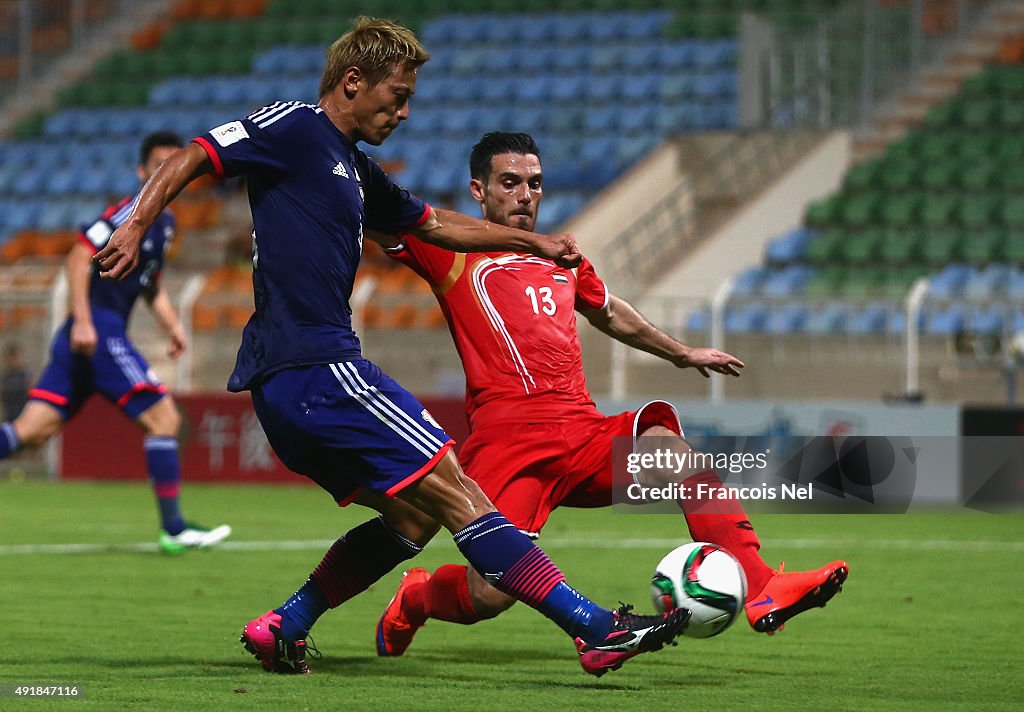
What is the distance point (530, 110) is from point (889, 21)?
535 centimetres

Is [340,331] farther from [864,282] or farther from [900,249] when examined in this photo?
[900,249]

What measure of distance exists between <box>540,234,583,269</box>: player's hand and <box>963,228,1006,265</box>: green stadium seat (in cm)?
1491

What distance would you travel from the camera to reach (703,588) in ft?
17.0

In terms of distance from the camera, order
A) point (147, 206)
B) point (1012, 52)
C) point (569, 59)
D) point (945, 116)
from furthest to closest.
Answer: point (569, 59)
point (1012, 52)
point (945, 116)
point (147, 206)

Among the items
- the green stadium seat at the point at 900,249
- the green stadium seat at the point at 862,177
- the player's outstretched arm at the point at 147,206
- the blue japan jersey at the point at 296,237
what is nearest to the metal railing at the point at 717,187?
the green stadium seat at the point at 862,177

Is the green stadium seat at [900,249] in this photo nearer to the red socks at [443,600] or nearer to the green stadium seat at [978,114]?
the green stadium seat at [978,114]

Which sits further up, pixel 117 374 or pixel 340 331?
pixel 340 331

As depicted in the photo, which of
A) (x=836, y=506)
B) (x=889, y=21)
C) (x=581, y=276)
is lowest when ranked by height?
(x=836, y=506)

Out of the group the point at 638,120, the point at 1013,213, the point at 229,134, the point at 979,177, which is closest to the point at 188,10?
the point at 638,120

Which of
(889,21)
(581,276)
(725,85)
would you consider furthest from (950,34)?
(581,276)

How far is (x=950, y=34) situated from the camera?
24016 mm

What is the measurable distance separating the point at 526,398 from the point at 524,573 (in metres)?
1.19

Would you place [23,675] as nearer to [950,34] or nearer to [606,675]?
[606,675]

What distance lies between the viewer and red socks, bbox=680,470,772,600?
5684mm
